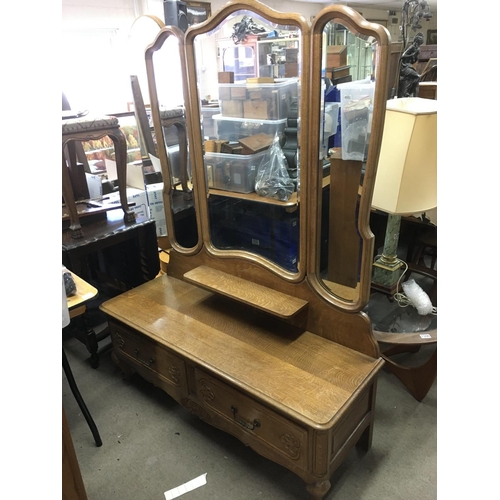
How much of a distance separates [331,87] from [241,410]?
103cm

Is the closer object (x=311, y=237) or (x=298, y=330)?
(x=311, y=237)

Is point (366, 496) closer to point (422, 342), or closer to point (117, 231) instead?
point (422, 342)

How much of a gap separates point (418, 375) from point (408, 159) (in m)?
0.92

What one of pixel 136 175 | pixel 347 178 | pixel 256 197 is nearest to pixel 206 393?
pixel 256 197

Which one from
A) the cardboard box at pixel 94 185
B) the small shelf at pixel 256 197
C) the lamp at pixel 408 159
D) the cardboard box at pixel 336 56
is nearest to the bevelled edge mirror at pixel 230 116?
the small shelf at pixel 256 197

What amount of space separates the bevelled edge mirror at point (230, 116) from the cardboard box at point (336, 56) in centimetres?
10

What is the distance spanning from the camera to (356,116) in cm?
114

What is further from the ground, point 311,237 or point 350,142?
point 350,142

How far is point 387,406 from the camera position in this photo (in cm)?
168

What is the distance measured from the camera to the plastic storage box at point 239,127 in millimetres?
1373

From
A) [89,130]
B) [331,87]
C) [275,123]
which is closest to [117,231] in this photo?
[89,130]

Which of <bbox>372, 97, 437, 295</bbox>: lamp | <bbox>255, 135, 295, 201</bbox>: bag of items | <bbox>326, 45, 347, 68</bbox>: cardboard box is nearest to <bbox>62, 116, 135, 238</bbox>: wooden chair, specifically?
<bbox>255, 135, 295, 201</bbox>: bag of items

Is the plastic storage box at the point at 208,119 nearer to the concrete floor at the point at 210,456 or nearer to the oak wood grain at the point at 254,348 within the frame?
the oak wood grain at the point at 254,348
